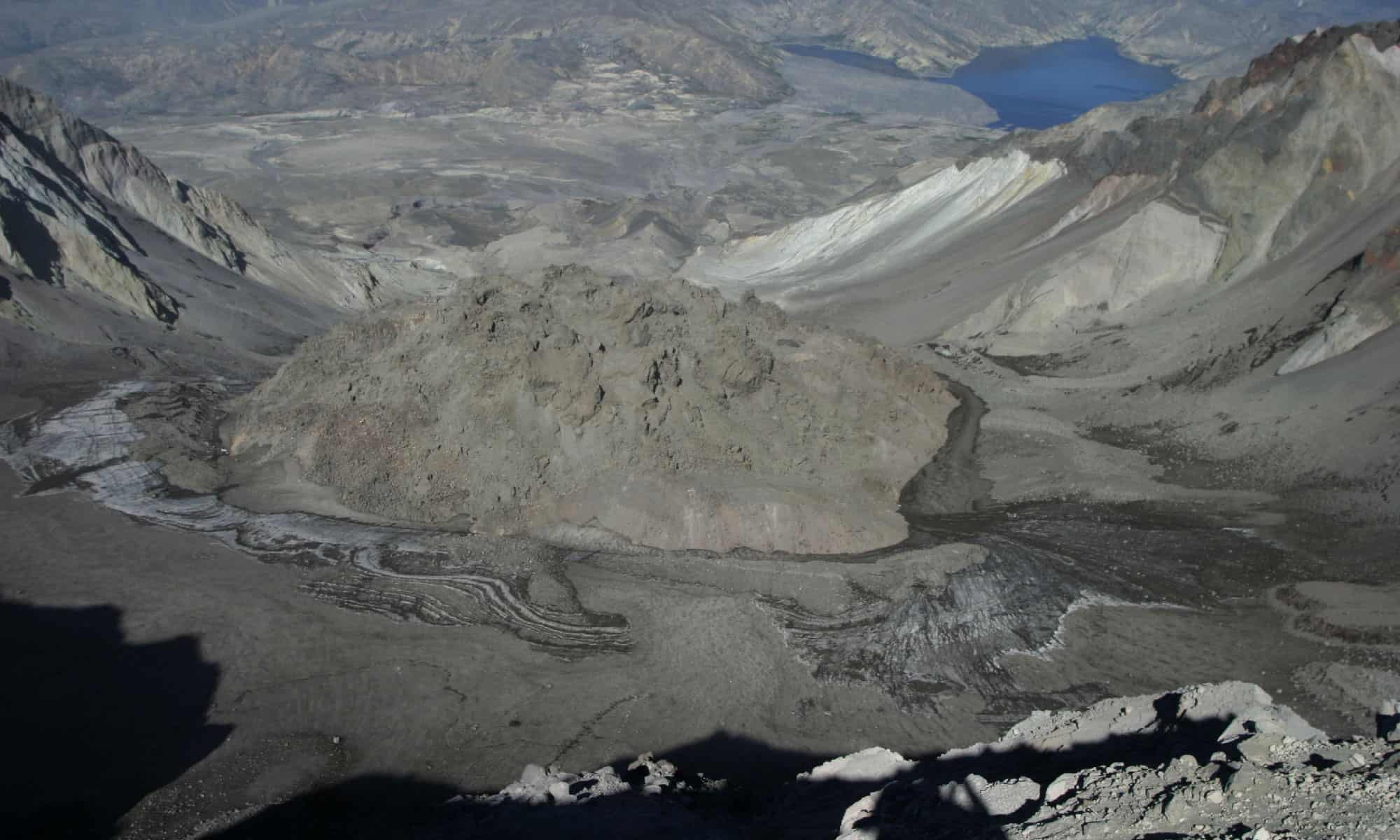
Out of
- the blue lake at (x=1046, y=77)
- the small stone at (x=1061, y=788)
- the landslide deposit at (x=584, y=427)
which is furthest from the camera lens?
the blue lake at (x=1046, y=77)

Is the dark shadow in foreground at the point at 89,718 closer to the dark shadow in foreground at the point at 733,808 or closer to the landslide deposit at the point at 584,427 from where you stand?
the dark shadow in foreground at the point at 733,808

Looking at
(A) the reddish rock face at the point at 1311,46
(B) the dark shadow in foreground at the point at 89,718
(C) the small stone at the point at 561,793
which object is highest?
(A) the reddish rock face at the point at 1311,46

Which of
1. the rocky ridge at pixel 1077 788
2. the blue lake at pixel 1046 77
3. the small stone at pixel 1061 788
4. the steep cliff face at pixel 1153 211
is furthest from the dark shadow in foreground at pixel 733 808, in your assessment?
the blue lake at pixel 1046 77

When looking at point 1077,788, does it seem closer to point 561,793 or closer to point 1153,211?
point 561,793

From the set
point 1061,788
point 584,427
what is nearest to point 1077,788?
point 1061,788

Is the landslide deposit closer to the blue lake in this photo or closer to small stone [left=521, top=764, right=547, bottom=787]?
small stone [left=521, top=764, right=547, bottom=787]

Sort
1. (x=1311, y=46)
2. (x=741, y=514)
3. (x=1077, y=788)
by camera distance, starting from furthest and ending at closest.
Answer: (x=1311, y=46)
(x=741, y=514)
(x=1077, y=788)

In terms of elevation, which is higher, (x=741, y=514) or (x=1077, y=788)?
(x=1077, y=788)

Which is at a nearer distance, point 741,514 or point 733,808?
point 733,808
